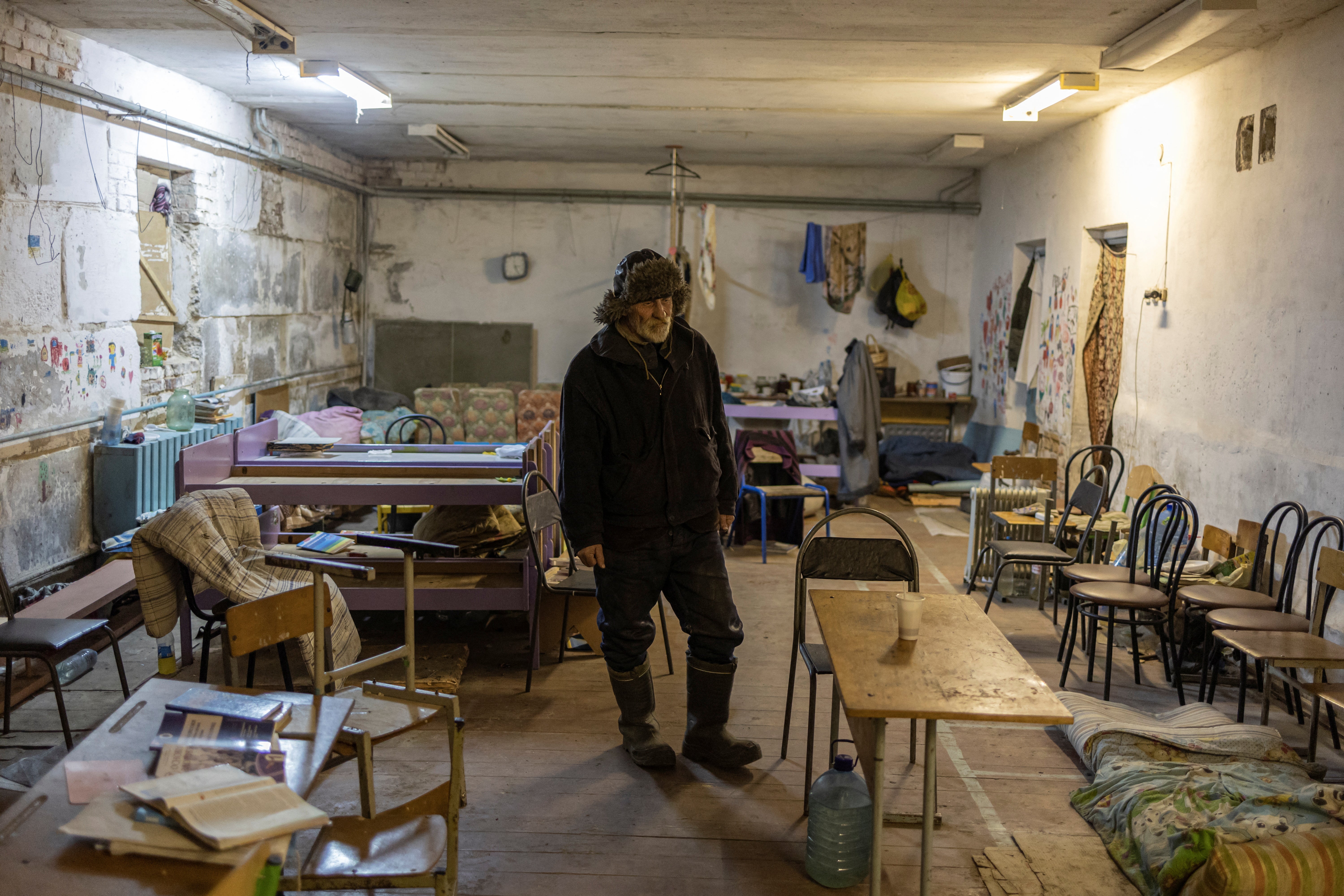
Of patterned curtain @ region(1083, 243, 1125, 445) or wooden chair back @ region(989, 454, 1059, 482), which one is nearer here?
wooden chair back @ region(989, 454, 1059, 482)

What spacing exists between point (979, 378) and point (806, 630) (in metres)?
5.35

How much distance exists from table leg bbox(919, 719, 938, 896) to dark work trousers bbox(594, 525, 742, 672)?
1.09 m

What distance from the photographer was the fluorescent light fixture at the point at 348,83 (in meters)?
5.76

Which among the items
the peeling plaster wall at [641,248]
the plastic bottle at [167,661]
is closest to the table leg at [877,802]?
the plastic bottle at [167,661]

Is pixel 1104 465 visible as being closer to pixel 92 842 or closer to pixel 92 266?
pixel 92 266

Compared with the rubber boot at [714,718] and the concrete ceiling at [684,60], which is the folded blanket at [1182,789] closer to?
the rubber boot at [714,718]

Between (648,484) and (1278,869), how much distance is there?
2.03m

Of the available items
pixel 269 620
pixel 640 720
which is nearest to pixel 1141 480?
pixel 640 720

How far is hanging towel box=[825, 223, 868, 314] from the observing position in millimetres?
10188

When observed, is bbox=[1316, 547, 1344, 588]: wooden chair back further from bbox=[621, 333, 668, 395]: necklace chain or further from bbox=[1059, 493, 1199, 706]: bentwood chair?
bbox=[621, 333, 668, 395]: necklace chain

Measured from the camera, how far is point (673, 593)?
3.54 metres

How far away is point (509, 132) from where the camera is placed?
28.3 feet

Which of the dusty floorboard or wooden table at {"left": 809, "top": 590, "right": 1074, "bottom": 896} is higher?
wooden table at {"left": 809, "top": 590, "right": 1074, "bottom": 896}

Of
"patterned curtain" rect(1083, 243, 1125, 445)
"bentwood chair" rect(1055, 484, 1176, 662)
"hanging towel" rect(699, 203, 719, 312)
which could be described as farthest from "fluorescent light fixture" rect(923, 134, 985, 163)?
"bentwood chair" rect(1055, 484, 1176, 662)
